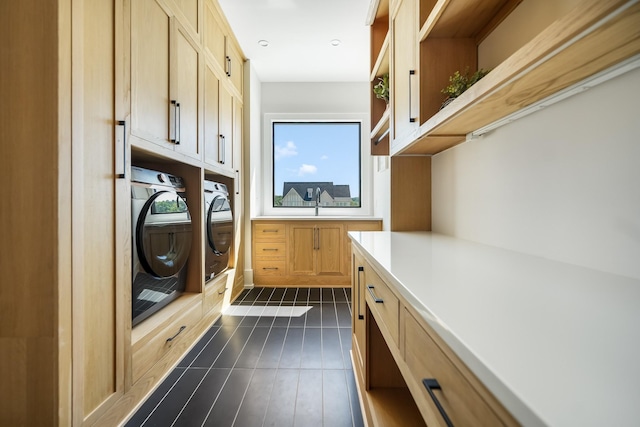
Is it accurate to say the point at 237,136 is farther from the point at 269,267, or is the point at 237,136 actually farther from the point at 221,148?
the point at 269,267

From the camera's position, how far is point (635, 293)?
591 mm

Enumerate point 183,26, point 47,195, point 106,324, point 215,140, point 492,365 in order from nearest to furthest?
point 492,365, point 47,195, point 106,324, point 183,26, point 215,140

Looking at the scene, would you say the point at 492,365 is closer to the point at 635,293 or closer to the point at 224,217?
the point at 635,293

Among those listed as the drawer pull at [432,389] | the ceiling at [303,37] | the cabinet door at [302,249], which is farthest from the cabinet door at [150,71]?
the cabinet door at [302,249]

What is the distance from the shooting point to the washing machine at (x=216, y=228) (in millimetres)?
2467

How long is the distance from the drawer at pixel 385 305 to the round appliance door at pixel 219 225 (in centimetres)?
168

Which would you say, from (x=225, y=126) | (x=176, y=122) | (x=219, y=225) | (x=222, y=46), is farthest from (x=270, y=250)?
(x=222, y=46)

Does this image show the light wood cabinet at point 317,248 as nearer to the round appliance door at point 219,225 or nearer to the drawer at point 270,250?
the drawer at point 270,250

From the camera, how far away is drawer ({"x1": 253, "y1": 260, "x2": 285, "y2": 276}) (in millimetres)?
3643

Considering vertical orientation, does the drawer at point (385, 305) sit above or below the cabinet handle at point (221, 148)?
below

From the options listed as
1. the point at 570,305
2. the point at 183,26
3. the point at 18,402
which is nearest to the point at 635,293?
the point at 570,305

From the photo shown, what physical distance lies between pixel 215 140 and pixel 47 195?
1.74 m

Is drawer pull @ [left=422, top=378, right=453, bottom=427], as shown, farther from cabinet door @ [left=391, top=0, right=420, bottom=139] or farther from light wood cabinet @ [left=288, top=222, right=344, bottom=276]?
light wood cabinet @ [left=288, top=222, right=344, bottom=276]

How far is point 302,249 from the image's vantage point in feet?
Answer: 12.0
